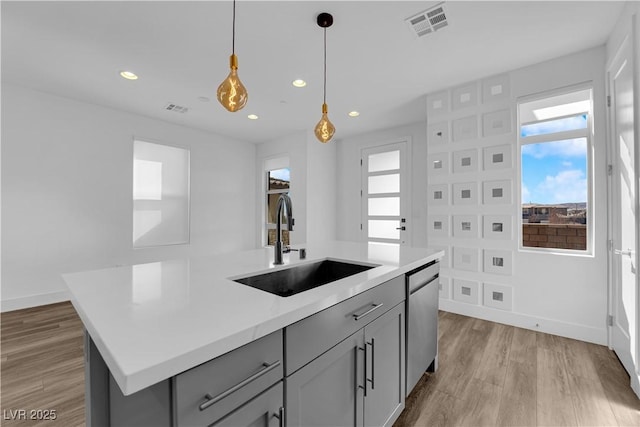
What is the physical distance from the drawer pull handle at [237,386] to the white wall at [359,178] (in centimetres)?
439

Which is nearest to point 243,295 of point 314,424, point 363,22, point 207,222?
point 314,424

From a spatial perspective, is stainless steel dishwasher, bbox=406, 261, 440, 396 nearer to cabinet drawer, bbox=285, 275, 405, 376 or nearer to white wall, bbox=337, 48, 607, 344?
cabinet drawer, bbox=285, 275, 405, 376

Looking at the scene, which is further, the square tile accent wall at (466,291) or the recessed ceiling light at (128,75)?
the square tile accent wall at (466,291)

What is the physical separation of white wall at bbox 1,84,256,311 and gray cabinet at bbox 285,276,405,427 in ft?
13.9

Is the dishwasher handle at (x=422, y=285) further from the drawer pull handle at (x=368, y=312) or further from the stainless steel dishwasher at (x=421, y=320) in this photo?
the drawer pull handle at (x=368, y=312)

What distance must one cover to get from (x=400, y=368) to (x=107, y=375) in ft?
4.47

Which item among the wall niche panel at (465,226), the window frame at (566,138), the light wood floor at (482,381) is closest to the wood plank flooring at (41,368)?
the light wood floor at (482,381)

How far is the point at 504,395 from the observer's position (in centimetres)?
187

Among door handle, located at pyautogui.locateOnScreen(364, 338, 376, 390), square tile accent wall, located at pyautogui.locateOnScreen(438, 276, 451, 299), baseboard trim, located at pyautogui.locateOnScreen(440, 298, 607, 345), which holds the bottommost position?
baseboard trim, located at pyautogui.locateOnScreen(440, 298, 607, 345)

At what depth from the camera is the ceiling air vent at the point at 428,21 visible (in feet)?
7.13

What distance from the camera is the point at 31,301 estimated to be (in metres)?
3.49

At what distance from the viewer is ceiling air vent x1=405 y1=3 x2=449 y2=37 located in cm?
217

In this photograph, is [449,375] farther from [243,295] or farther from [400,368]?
[243,295]

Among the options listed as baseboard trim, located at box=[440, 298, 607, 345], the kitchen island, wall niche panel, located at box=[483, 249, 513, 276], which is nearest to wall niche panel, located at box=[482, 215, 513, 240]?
wall niche panel, located at box=[483, 249, 513, 276]
